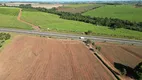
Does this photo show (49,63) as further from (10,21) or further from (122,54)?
(10,21)

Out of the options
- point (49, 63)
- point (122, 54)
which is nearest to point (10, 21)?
point (49, 63)

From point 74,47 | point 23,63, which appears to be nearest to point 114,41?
point 74,47

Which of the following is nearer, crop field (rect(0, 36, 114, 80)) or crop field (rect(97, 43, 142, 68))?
crop field (rect(0, 36, 114, 80))

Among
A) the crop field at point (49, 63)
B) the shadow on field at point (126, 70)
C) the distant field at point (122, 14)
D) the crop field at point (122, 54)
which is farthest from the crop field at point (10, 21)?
the shadow on field at point (126, 70)

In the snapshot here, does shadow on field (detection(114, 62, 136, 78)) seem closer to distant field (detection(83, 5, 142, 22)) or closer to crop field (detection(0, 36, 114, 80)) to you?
crop field (detection(0, 36, 114, 80))

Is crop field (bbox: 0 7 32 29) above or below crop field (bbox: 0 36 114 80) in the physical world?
above

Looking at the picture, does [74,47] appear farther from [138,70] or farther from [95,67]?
[138,70]

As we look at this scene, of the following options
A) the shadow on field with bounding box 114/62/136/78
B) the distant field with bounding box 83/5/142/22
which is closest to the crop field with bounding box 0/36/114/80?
the shadow on field with bounding box 114/62/136/78
